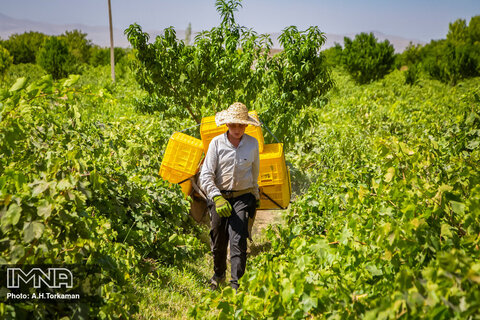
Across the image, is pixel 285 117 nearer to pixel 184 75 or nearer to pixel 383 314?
pixel 184 75

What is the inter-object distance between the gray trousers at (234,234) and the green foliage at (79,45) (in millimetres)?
39058

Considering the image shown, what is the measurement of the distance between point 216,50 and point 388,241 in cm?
427

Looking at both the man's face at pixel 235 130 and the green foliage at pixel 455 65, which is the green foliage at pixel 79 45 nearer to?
the green foliage at pixel 455 65

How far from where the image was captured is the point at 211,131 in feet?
15.0

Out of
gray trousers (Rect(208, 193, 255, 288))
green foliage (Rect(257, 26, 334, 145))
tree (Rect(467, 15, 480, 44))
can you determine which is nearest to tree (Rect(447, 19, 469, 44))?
tree (Rect(467, 15, 480, 44))

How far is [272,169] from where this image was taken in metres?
4.42

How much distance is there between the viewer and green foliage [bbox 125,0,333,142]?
5.49 meters

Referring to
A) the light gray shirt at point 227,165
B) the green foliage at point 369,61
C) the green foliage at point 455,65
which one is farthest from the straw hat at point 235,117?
the green foliage at point 455,65

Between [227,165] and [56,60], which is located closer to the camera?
[227,165]

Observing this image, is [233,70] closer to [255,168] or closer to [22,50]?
[255,168]

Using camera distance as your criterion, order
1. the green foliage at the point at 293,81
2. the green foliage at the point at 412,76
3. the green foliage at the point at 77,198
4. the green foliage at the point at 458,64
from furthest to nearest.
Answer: the green foliage at the point at 458,64, the green foliage at the point at 412,76, the green foliage at the point at 293,81, the green foliage at the point at 77,198

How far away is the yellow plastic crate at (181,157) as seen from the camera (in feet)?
14.5

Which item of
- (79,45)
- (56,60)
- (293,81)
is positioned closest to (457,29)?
(79,45)

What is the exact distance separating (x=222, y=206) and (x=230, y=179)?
301 millimetres
